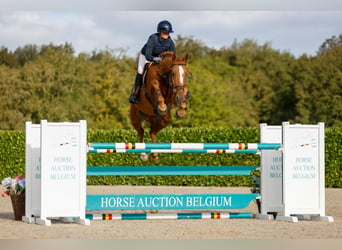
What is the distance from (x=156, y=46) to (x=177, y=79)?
41.4 inches

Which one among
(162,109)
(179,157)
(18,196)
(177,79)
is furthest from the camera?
(179,157)

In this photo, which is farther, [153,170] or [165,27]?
[153,170]

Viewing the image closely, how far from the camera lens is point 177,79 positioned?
932 cm

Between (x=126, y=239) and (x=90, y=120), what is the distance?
3195cm

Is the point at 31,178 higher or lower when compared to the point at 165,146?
lower

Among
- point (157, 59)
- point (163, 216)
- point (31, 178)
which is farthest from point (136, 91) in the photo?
point (31, 178)

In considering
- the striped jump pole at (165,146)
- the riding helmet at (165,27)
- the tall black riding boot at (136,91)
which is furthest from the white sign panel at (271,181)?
the riding helmet at (165,27)

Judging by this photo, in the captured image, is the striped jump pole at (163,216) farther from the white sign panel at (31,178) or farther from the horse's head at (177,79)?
the horse's head at (177,79)

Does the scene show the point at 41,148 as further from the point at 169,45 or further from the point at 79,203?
the point at 169,45

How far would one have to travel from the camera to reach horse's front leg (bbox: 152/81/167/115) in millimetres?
9562

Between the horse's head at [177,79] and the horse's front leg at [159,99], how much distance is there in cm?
17

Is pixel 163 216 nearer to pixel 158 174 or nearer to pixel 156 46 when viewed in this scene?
pixel 158 174

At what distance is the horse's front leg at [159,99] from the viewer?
31.4 feet

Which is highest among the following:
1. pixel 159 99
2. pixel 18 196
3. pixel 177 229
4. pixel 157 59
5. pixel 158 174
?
pixel 157 59
